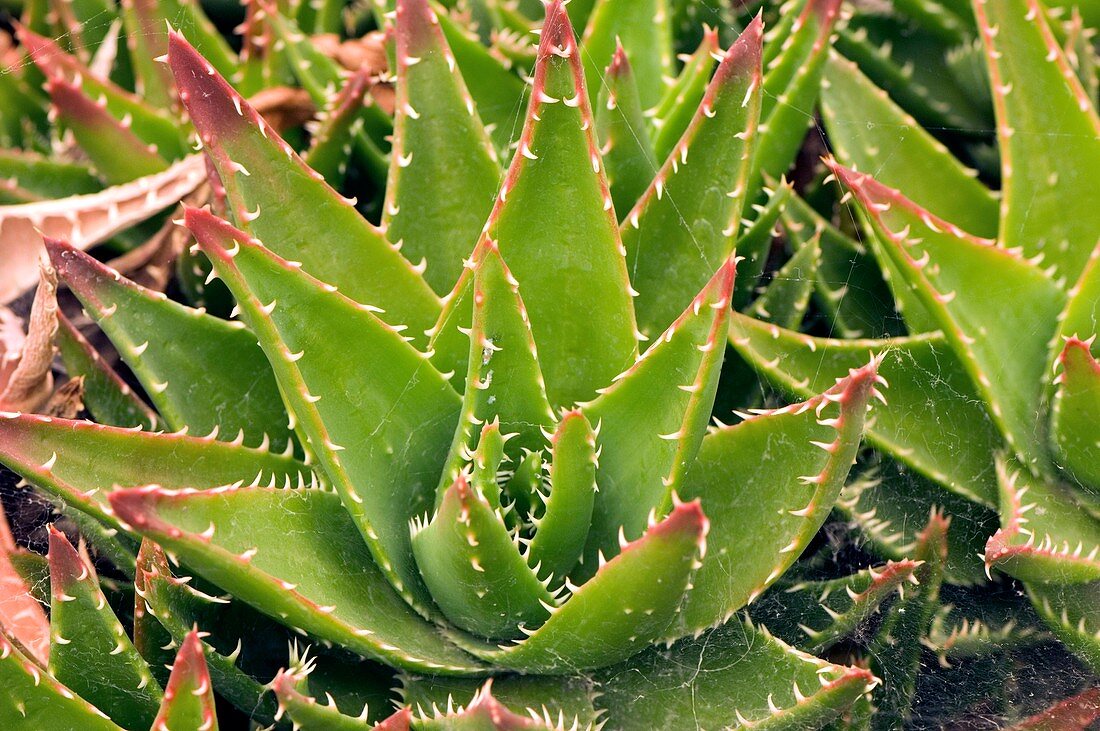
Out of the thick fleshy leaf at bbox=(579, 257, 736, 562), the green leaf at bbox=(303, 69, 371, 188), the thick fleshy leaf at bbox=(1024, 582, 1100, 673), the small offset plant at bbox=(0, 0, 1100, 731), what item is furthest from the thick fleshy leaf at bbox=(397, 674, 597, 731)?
the green leaf at bbox=(303, 69, 371, 188)

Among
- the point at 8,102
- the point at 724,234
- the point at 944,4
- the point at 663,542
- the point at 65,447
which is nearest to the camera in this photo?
the point at 663,542

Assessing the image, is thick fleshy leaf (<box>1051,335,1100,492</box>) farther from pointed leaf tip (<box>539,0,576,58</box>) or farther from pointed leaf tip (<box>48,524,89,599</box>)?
pointed leaf tip (<box>48,524,89,599</box>)

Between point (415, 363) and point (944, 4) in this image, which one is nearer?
point (415, 363)

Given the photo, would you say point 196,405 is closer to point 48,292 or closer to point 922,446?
point 48,292

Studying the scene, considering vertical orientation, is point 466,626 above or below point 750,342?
below

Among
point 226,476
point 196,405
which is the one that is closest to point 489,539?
point 226,476

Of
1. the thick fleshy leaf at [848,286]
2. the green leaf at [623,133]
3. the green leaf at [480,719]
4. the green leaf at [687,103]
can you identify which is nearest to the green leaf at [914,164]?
the thick fleshy leaf at [848,286]

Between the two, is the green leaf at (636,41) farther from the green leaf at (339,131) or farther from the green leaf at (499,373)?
the green leaf at (499,373)
